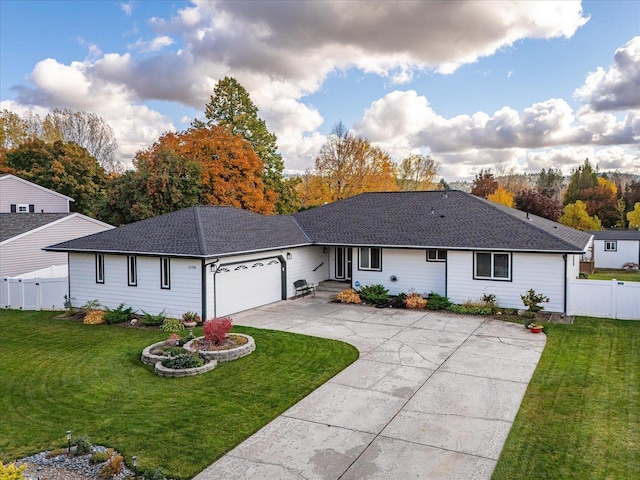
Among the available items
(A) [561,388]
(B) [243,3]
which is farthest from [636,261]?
(B) [243,3]

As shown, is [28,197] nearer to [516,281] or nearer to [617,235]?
[516,281]

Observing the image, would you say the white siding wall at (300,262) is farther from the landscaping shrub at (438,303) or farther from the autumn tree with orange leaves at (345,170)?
the autumn tree with orange leaves at (345,170)

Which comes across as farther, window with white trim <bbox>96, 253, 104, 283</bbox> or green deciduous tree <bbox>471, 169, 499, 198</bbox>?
green deciduous tree <bbox>471, 169, 499, 198</bbox>

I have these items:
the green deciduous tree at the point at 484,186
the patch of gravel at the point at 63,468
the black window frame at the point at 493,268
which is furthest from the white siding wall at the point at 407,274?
the green deciduous tree at the point at 484,186

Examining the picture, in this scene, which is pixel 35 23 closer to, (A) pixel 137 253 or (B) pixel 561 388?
(A) pixel 137 253

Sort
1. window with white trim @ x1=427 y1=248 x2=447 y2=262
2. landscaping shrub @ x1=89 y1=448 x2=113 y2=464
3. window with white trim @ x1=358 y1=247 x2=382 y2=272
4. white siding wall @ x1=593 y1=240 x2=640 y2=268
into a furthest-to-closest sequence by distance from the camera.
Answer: white siding wall @ x1=593 y1=240 x2=640 y2=268, window with white trim @ x1=358 y1=247 x2=382 y2=272, window with white trim @ x1=427 y1=248 x2=447 y2=262, landscaping shrub @ x1=89 y1=448 x2=113 y2=464

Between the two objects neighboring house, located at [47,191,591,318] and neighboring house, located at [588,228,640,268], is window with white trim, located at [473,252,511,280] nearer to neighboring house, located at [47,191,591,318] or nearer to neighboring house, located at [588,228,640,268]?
neighboring house, located at [47,191,591,318]

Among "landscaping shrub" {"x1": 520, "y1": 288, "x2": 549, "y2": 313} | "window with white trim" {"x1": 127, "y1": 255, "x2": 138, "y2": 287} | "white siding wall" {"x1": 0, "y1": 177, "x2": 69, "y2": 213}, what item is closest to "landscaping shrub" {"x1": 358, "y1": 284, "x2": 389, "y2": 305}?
"landscaping shrub" {"x1": 520, "y1": 288, "x2": 549, "y2": 313}
